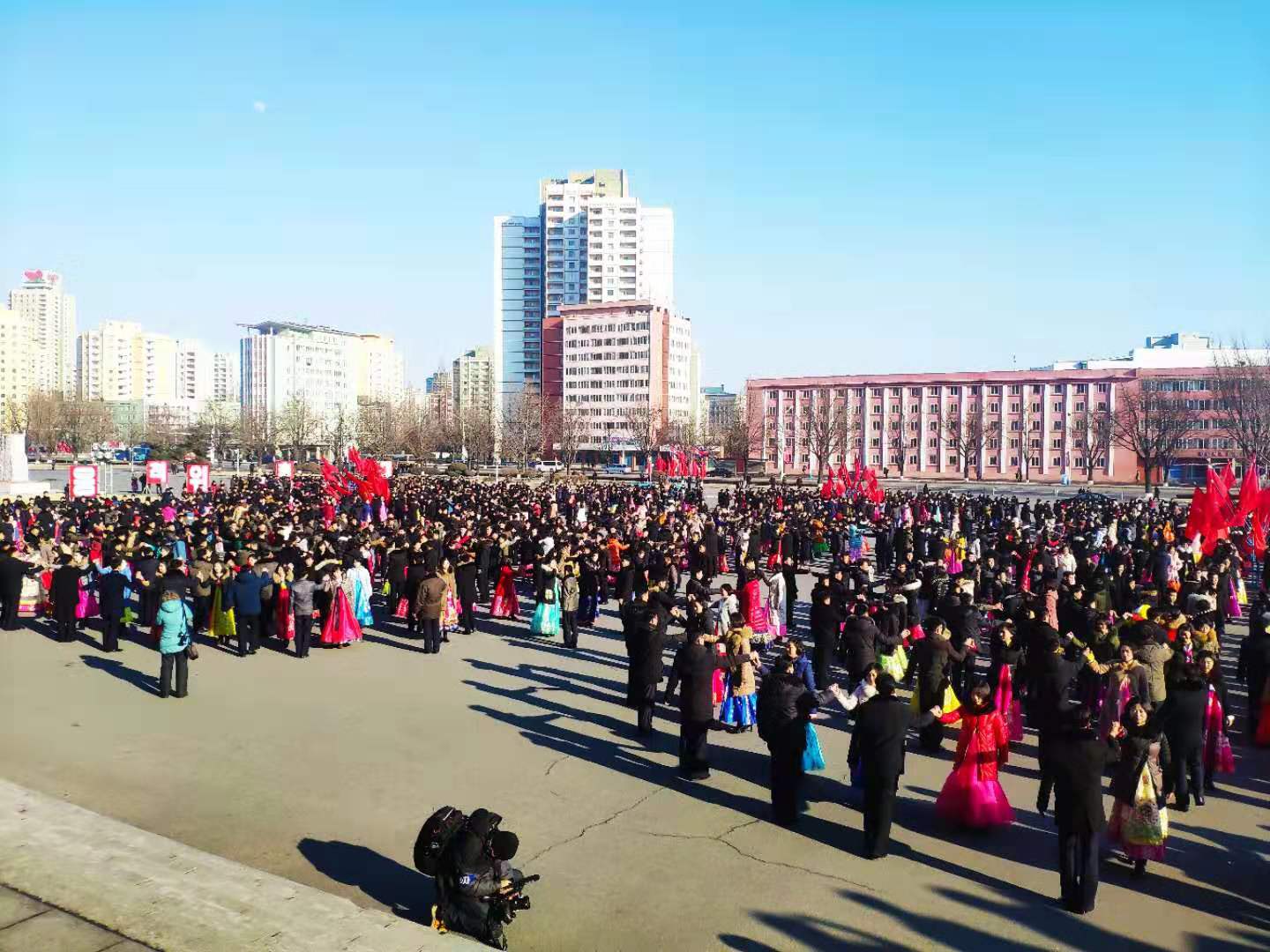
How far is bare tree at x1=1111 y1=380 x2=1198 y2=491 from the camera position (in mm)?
71562

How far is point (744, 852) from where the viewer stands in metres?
7.88

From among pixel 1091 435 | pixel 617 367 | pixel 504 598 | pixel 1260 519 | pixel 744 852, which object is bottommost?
pixel 744 852


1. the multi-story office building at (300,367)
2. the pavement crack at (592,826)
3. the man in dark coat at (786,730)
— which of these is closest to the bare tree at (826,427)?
the pavement crack at (592,826)

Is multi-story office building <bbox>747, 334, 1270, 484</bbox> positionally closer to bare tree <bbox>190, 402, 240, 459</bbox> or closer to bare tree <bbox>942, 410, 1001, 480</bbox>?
bare tree <bbox>942, 410, 1001, 480</bbox>

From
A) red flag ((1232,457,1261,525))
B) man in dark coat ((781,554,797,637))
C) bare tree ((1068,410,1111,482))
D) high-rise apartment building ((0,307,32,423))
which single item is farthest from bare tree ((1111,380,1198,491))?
high-rise apartment building ((0,307,32,423))

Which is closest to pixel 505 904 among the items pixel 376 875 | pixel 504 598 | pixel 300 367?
pixel 376 875

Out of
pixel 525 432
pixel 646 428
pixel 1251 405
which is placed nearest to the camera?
pixel 1251 405

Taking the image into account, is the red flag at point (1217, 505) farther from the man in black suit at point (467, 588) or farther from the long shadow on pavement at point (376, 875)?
the long shadow on pavement at point (376, 875)

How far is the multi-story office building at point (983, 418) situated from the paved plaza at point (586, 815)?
81.6 meters

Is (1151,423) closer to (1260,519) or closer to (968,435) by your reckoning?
(968,435)

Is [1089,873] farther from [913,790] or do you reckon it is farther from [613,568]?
[613,568]

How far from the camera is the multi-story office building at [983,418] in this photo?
291 feet

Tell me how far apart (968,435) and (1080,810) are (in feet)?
299

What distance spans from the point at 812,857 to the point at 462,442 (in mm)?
83227
